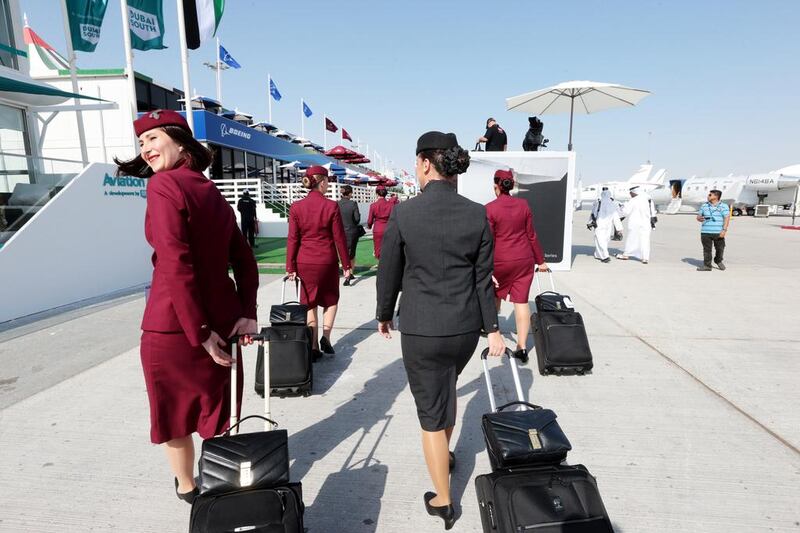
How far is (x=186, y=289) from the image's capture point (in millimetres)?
1866

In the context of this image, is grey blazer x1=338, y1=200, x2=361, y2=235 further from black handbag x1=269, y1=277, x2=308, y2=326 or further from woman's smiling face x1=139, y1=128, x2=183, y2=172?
woman's smiling face x1=139, y1=128, x2=183, y2=172

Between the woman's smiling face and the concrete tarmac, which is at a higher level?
the woman's smiling face

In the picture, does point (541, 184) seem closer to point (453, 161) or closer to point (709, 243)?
point (709, 243)

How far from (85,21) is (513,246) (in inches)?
422

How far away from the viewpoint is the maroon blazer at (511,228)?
4426 mm

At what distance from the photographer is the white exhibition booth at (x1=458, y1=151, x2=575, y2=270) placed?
10.0 metres

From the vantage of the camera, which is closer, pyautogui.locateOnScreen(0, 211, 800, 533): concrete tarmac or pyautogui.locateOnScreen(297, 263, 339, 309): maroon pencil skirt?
pyautogui.locateOnScreen(0, 211, 800, 533): concrete tarmac

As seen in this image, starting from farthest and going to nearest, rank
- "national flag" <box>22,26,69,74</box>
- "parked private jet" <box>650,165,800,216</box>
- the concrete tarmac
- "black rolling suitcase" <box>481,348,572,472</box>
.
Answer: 1. "parked private jet" <box>650,165,800,216</box>
2. "national flag" <box>22,26,69,74</box>
3. the concrete tarmac
4. "black rolling suitcase" <box>481,348,572,472</box>

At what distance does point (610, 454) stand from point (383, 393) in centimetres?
188

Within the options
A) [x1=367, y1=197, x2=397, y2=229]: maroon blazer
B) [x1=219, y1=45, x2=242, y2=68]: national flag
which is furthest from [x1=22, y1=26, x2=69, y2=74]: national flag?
[x1=367, y1=197, x2=397, y2=229]: maroon blazer

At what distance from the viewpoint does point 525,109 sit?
11.6m

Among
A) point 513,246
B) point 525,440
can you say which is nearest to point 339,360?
point 513,246

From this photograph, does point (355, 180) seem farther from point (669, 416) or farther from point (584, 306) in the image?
point (669, 416)

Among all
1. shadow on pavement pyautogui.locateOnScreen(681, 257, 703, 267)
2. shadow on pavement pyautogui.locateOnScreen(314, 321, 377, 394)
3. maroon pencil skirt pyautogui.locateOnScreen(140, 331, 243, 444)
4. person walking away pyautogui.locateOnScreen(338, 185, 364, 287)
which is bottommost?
shadow on pavement pyautogui.locateOnScreen(681, 257, 703, 267)
